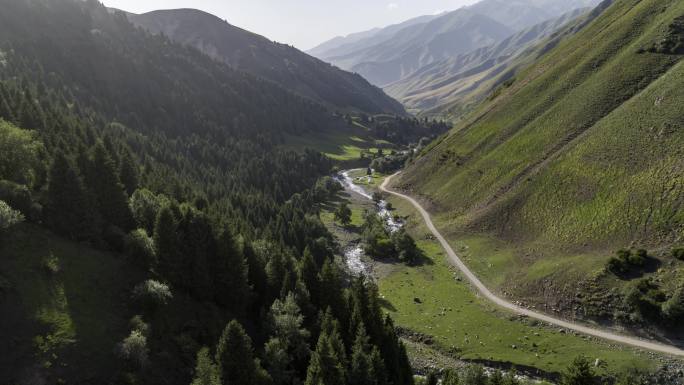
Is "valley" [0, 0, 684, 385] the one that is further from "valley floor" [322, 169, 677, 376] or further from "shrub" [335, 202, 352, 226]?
"shrub" [335, 202, 352, 226]

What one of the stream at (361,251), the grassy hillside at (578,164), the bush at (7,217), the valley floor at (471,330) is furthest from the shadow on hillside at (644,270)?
the bush at (7,217)

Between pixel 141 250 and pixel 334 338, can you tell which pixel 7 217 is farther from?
pixel 334 338

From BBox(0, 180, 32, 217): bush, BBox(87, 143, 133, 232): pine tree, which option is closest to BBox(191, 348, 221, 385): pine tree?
BBox(0, 180, 32, 217): bush

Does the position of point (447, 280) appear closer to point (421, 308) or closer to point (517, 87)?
point (421, 308)

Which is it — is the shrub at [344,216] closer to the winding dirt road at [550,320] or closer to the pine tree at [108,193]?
the winding dirt road at [550,320]

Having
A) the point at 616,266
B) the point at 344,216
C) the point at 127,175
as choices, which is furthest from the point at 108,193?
the point at 344,216

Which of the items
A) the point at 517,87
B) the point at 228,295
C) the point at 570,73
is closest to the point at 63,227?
the point at 228,295
